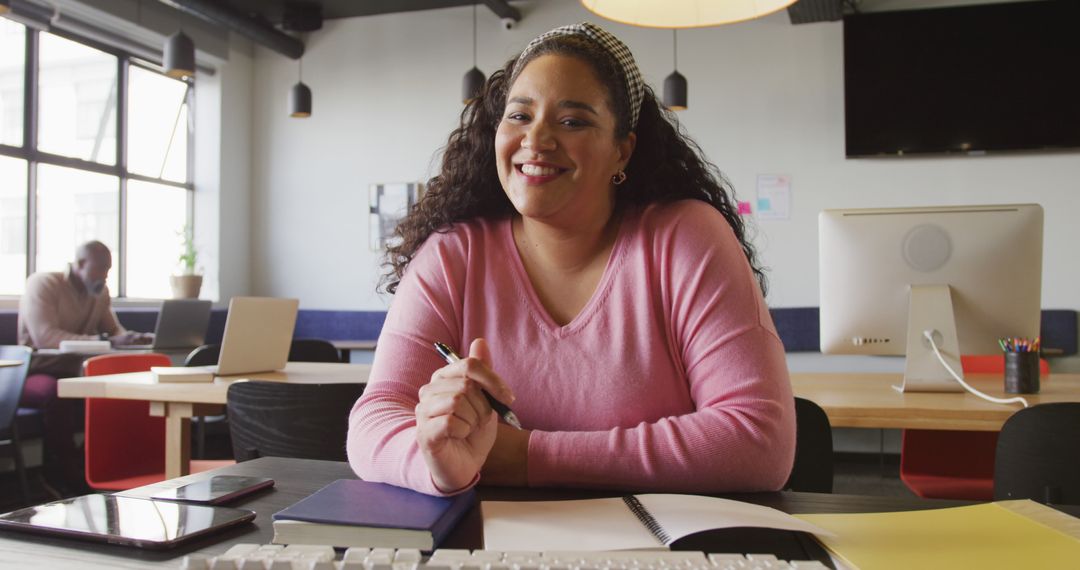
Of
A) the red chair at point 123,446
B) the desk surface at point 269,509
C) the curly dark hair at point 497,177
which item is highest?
the curly dark hair at point 497,177

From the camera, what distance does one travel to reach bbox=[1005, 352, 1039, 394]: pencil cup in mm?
2014

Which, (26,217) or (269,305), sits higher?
(26,217)

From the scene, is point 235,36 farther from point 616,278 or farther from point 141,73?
point 616,278

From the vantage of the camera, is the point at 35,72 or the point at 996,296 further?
the point at 35,72

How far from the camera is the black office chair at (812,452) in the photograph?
5.26 ft

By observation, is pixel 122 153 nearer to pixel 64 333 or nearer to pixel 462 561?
pixel 64 333

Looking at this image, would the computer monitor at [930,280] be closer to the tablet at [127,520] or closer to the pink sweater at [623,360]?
the pink sweater at [623,360]

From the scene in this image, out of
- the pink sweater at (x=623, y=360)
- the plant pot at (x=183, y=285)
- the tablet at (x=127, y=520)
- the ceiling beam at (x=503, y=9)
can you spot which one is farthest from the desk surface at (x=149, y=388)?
the ceiling beam at (x=503, y=9)

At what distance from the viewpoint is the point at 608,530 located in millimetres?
745

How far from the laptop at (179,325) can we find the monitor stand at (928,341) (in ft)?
12.5

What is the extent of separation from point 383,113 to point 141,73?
190 cm

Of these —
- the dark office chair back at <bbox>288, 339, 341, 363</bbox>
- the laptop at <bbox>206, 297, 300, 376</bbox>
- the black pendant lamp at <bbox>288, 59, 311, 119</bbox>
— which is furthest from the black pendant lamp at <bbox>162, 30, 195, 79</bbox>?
the laptop at <bbox>206, 297, 300, 376</bbox>

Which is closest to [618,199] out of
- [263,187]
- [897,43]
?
[897,43]

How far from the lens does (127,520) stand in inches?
29.8
